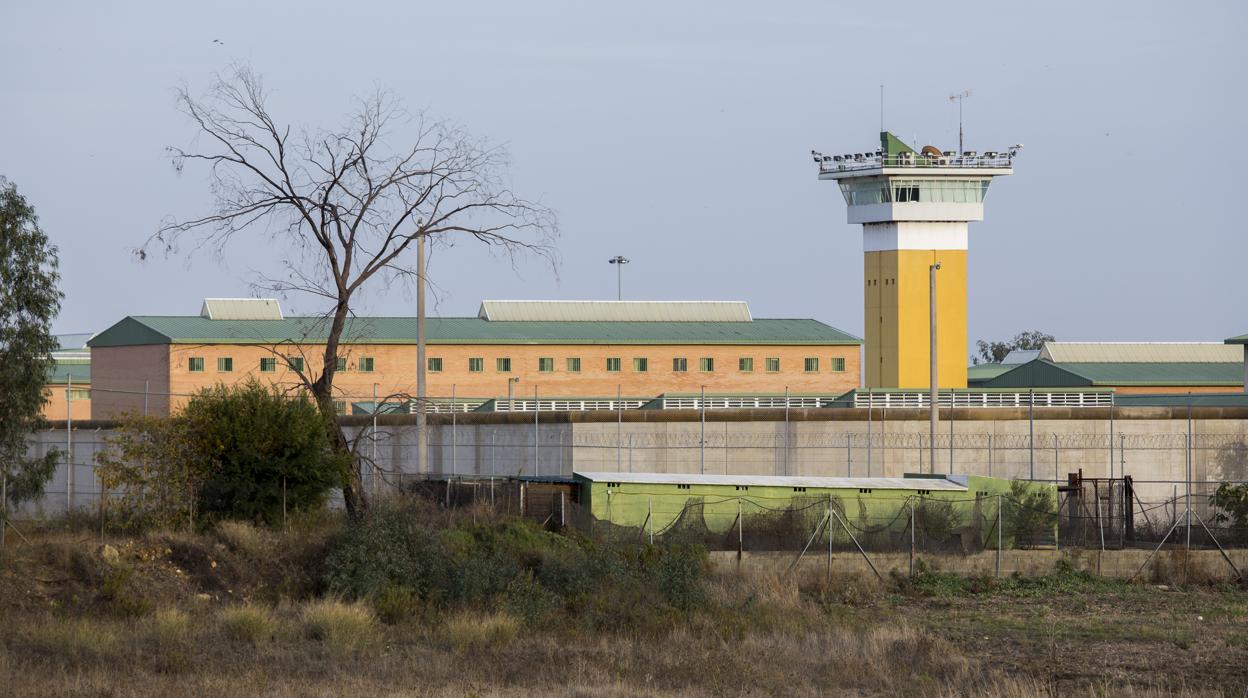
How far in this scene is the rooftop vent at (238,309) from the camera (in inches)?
2825

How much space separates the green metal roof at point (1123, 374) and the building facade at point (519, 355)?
863 cm

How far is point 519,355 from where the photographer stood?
7044cm

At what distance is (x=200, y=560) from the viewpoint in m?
26.1

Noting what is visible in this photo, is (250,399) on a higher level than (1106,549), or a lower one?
higher

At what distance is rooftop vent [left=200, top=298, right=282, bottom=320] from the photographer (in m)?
71.8

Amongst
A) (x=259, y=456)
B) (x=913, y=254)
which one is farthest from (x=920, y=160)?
(x=259, y=456)

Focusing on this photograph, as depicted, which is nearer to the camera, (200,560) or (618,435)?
(200,560)

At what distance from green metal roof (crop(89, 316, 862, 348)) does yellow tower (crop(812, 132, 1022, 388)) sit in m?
5.77

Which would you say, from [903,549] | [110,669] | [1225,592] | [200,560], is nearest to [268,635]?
[110,669]

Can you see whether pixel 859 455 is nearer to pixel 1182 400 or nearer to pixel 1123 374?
pixel 1182 400

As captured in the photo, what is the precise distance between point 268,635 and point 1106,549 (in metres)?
18.3

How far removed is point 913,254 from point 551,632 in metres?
47.7

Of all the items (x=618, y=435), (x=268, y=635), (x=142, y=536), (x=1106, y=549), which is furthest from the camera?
(x=618, y=435)

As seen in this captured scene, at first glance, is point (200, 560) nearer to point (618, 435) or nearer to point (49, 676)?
point (49, 676)
